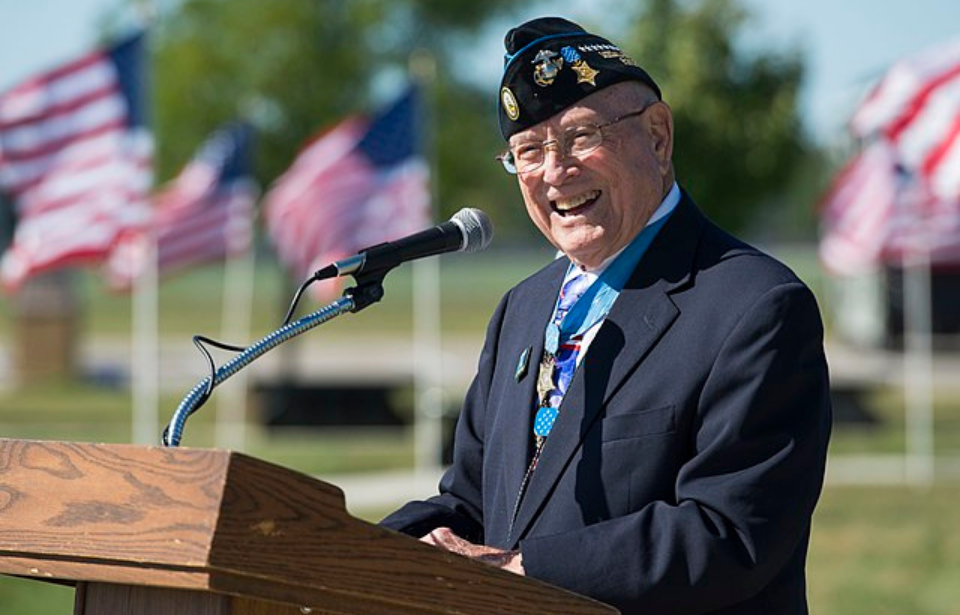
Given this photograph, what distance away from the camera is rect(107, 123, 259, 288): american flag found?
1814cm

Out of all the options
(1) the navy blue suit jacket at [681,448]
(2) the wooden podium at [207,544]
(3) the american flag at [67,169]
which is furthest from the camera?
(3) the american flag at [67,169]

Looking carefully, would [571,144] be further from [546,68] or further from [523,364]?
[523,364]

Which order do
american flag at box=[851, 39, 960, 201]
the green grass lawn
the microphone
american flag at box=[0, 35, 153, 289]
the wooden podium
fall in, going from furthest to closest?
american flag at box=[0, 35, 153, 289] < american flag at box=[851, 39, 960, 201] < the green grass lawn < the microphone < the wooden podium

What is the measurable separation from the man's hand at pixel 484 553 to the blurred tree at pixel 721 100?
2135cm

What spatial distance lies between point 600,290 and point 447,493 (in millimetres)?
548

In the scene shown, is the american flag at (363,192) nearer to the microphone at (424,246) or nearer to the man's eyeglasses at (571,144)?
the man's eyeglasses at (571,144)

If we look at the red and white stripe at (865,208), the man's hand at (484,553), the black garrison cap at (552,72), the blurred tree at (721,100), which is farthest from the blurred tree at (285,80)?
the man's hand at (484,553)

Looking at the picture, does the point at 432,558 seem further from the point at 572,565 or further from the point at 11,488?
the point at 11,488

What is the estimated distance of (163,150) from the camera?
32.9 m

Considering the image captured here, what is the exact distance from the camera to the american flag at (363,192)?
660 inches

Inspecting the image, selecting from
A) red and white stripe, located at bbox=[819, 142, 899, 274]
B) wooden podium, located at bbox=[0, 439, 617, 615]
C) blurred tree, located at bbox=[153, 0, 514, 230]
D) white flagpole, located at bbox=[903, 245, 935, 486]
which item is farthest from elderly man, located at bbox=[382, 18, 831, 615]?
blurred tree, located at bbox=[153, 0, 514, 230]

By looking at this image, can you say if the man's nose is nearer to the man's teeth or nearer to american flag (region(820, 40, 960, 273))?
the man's teeth

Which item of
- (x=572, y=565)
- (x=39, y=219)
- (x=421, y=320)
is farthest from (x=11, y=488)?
(x=421, y=320)

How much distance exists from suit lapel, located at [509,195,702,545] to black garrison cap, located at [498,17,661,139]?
32 centimetres
